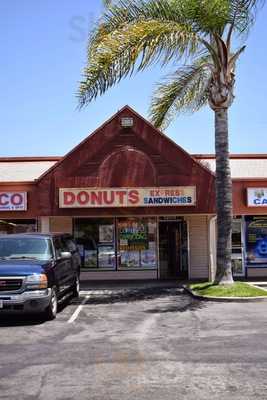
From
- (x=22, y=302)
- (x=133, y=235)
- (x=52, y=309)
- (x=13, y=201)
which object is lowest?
(x=52, y=309)

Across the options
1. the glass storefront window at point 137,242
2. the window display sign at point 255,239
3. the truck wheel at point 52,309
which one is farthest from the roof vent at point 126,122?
the truck wheel at point 52,309

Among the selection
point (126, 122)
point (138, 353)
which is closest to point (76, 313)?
point (138, 353)

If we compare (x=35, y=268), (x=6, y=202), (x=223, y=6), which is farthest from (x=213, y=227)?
(x=35, y=268)

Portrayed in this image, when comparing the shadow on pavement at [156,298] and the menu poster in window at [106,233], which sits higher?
the menu poster in window at [106,233]

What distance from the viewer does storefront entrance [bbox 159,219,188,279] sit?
901 inches

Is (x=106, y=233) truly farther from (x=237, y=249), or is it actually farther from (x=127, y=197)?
(x=237, y=249)

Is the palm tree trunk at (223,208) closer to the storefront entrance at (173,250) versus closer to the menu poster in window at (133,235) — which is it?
the storefront entrance at (173,250)

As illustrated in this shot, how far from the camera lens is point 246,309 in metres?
14.2

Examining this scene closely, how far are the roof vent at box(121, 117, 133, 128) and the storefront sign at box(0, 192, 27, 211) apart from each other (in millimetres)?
4102

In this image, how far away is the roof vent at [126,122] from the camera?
20.6 metres

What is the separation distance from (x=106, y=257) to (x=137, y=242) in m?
1.30

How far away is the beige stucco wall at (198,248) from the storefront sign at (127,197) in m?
2.76

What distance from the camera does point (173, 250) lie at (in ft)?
75.6

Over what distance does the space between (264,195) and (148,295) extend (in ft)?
19.9
